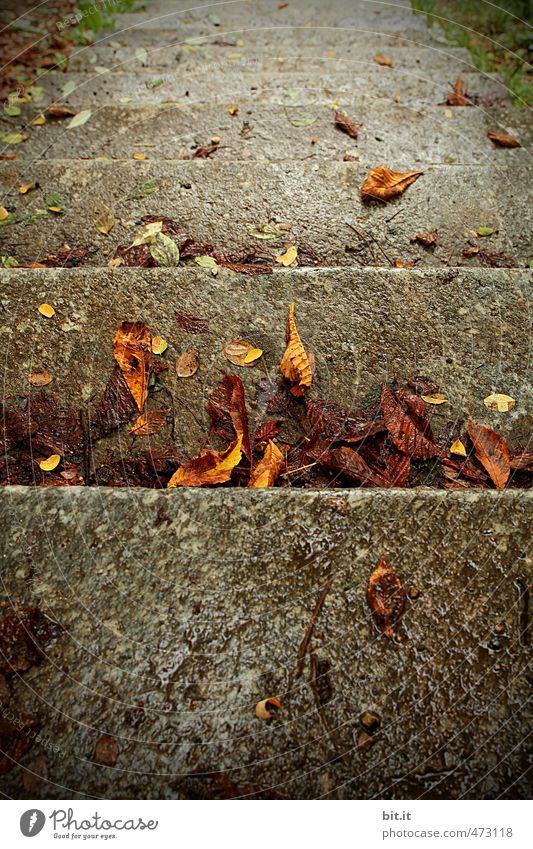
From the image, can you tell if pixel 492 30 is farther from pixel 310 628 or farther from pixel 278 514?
pixel 310 628

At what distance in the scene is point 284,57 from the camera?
395cm

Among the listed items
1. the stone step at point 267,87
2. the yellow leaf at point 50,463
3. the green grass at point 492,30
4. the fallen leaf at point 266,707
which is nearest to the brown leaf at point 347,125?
the stone step at point 267,87

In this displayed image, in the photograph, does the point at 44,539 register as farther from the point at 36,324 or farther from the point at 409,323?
the point at 409,323

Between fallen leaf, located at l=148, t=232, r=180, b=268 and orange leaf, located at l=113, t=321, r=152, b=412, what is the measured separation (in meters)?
0.51

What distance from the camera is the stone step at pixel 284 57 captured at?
381cm

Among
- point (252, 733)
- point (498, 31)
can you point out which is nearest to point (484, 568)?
point (252, 733)

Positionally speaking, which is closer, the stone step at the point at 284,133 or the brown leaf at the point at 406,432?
the brown leaf at the point at 406,432

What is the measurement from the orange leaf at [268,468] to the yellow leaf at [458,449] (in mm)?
491

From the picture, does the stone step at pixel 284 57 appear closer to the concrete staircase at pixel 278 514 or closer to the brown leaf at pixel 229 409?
the concrete staircase at pixel 278 514

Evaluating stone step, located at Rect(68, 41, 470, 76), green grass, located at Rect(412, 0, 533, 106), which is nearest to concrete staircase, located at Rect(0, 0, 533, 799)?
stone step, located at Rect(68, 41, 470, 76)

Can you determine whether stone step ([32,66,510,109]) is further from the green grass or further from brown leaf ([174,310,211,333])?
brown leaf ([174,310,211,333])

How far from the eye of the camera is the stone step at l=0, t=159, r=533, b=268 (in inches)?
91.8

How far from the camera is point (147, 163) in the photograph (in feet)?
8.37
